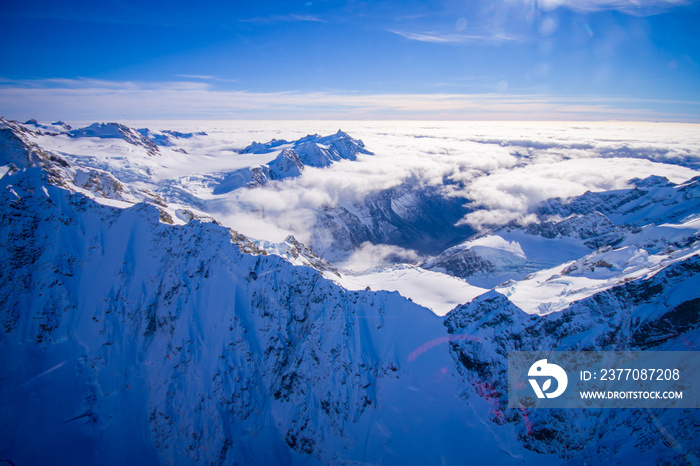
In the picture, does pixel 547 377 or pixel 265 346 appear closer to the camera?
pixel 547 377

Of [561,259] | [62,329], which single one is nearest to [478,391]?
[62,329]

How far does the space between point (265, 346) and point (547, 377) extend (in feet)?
214

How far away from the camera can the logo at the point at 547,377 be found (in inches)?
2466

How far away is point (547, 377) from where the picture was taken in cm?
6381

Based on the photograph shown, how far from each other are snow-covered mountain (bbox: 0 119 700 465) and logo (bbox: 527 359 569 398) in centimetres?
388

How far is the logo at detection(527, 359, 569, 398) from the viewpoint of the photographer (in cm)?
6262

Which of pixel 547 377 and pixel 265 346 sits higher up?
pixel 547 377

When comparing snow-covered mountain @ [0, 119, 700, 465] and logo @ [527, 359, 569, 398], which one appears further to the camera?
logo @ [527, 359, 569, 398]

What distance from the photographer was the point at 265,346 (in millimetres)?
79500

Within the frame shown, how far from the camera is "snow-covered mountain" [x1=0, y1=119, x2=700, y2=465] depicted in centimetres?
6234

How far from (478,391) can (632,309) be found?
35.8 m

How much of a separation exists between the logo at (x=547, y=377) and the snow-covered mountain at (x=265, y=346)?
3.88 metres

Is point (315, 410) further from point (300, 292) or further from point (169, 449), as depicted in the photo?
point (169, 449)

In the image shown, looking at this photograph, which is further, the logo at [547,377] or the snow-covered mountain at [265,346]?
the logo at [547,377]
